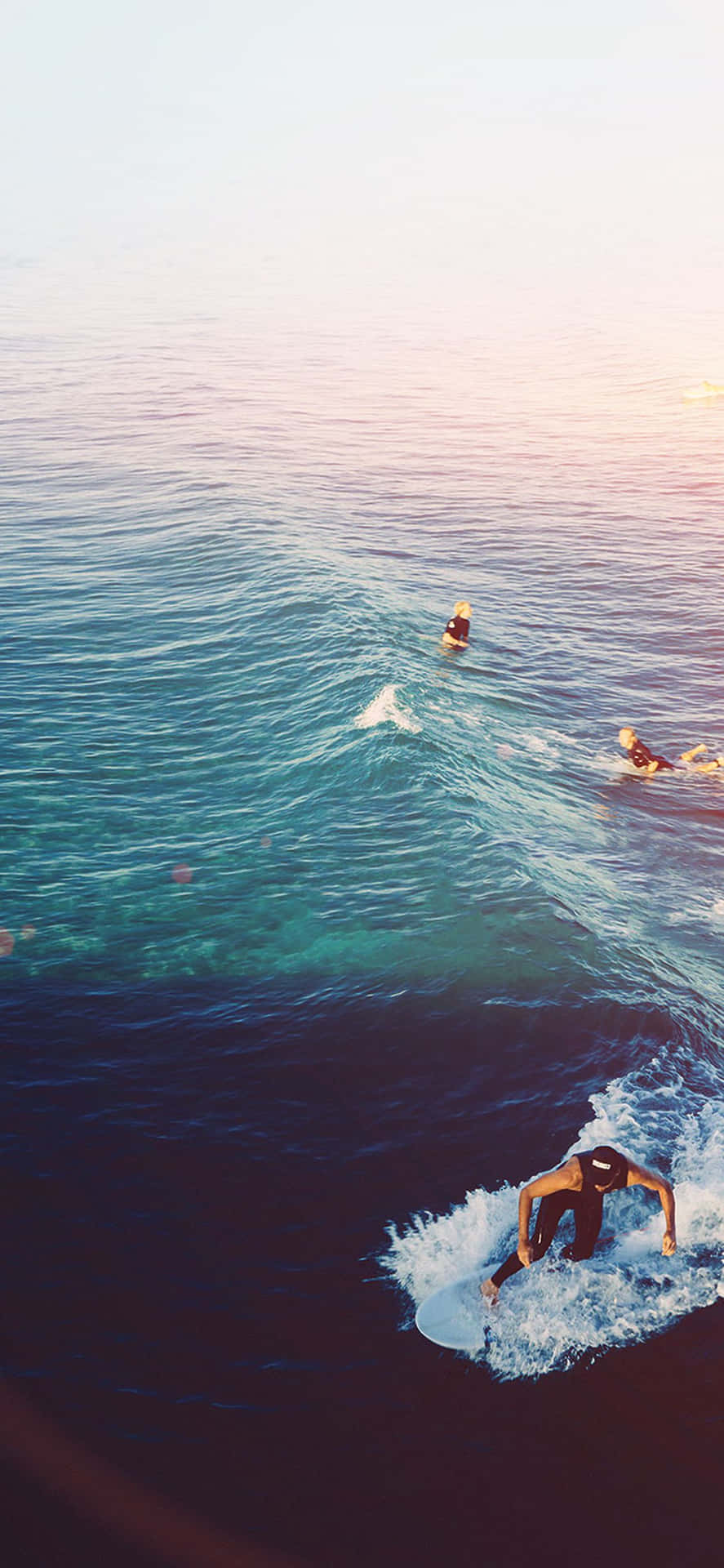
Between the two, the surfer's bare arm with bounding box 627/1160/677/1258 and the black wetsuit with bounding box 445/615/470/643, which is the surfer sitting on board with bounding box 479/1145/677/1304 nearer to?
the surfer's bare arm with bounding box 627/1160/677/1258

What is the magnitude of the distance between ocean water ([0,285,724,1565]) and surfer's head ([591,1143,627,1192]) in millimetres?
1759

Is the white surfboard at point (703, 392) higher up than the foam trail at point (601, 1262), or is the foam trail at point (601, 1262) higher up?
the white surfboard at point (703, 392)

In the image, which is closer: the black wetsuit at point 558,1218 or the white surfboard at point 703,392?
the black wetsuit at point 558,1218

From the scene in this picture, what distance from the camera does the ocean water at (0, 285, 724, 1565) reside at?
9.85 metres

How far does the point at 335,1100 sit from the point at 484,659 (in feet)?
61.0

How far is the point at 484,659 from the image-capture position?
30.1 metres

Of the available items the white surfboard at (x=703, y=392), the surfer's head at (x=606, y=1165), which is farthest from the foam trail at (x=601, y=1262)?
the white surfboard at (x=703, y=392)

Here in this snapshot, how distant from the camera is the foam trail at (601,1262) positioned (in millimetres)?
10719

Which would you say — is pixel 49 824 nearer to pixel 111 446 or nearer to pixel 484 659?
pixel 484 659

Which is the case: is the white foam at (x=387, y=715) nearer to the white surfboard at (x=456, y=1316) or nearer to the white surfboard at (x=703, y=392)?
the white surfboard at (x=456, y=1316)

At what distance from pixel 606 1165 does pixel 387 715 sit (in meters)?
16.6

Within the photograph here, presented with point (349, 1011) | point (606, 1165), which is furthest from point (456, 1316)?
point (349, 1011)

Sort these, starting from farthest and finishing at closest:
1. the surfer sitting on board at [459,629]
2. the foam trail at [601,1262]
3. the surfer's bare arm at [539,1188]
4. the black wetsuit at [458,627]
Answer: the black wetsuit at [458,627] < the surfer sitting on board at [459,629] < the foam trail at [601,1262] < the surfer's bare arm at [539,1188]

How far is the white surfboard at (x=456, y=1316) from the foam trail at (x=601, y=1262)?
72 mm
